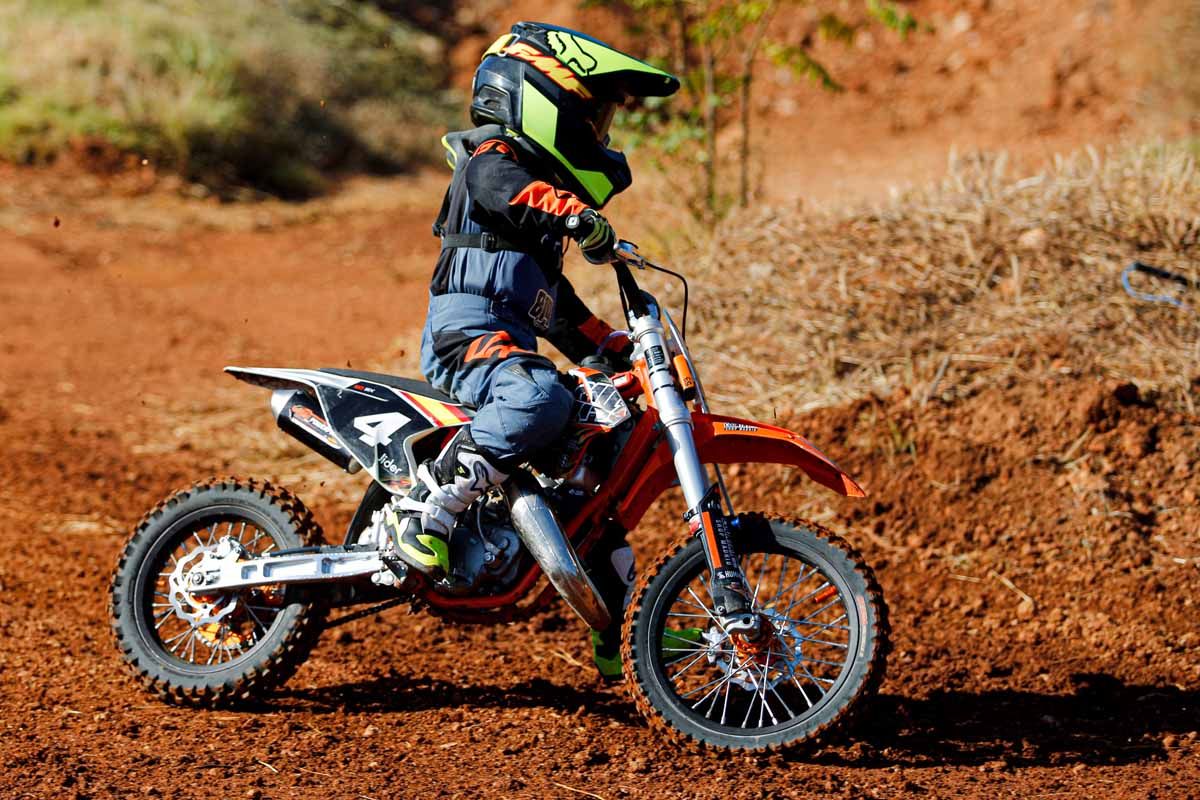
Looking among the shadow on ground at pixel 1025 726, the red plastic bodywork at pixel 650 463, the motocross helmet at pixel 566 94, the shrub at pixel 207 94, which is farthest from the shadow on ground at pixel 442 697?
the shrub at pixel 207 94

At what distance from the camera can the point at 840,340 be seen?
22.2 ft

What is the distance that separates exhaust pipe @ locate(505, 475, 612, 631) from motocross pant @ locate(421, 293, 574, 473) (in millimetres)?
131

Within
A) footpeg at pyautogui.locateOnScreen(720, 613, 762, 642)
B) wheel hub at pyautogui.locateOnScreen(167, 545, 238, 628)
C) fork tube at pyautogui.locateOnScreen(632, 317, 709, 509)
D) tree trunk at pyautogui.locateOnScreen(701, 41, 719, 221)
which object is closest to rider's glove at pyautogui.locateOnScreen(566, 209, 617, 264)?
fork tube at pyautogui.locateOnScreen(632, 317, 709, 509)

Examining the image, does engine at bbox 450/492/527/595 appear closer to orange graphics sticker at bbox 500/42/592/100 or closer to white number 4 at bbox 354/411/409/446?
white number 4 at bbox 354/411/409/446

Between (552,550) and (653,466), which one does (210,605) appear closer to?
(552,550)

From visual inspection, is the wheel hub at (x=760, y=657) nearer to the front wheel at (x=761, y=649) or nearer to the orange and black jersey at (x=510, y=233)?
the front wheel at (x=761, y=649)

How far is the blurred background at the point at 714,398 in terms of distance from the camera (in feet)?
13.0

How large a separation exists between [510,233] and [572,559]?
105 cm

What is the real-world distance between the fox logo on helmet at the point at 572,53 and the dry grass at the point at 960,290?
3.00 metres

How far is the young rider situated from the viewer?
12.6ft

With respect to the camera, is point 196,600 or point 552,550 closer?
point 552,550

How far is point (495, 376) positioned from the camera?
390cm

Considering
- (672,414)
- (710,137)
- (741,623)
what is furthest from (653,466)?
(710,137)

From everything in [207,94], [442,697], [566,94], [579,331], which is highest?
[207,94]
